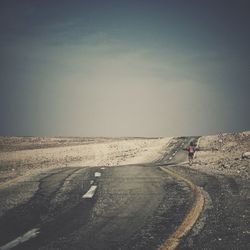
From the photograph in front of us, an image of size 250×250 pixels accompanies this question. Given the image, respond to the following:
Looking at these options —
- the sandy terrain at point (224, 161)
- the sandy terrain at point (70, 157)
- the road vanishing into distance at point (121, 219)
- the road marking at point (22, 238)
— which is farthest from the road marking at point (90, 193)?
the sandy terrain at point (70, 157)

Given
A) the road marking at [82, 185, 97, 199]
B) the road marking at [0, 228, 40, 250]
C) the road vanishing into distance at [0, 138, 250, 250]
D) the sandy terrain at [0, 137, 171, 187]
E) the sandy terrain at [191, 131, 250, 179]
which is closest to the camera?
the road marking at [0, 228, 40, 250]

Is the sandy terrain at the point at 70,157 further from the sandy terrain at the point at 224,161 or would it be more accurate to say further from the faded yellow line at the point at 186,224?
the faded yellow line at the point at 186,224

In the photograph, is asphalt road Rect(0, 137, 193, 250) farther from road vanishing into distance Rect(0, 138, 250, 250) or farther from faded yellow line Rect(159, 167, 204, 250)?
faded yellow line Rect(159, 167, 204, 250)

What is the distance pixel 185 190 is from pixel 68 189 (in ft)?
11.2

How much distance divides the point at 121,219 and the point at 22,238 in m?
1.87

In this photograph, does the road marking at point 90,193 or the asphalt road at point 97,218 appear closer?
the asphalt road at point 97,218

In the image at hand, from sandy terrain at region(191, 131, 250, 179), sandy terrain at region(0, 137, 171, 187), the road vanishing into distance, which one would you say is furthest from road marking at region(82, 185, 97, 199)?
sandy terrain at region(0, 137, 171, 187)

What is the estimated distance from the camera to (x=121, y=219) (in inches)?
244

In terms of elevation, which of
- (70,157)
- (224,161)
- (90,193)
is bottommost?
(70,157)

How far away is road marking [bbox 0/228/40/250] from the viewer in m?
4.71

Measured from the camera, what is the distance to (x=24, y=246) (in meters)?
4.71

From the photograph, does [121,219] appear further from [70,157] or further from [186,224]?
[70,157]

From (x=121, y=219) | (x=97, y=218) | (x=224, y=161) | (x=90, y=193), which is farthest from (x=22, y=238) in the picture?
(x=224, y=161)

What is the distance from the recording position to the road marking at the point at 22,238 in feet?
15.4
